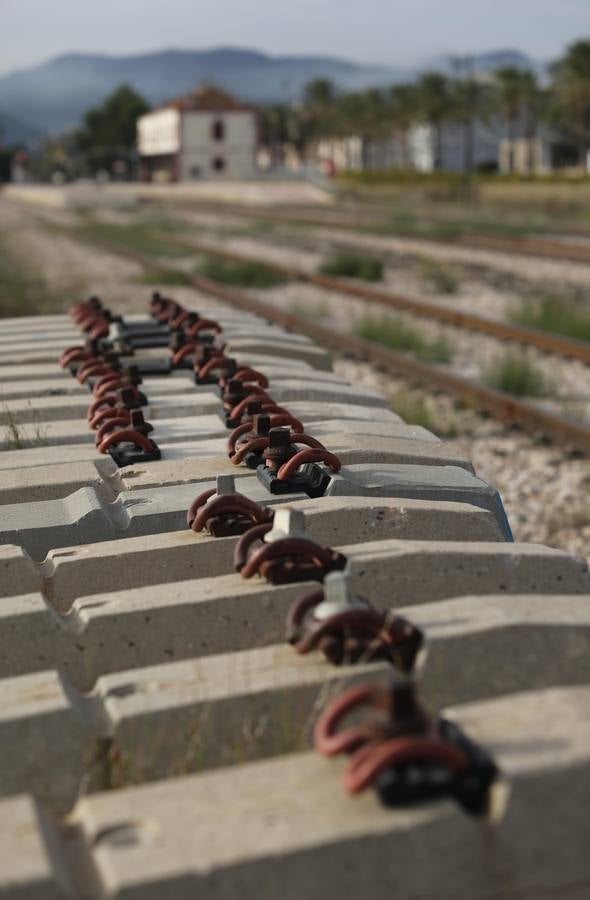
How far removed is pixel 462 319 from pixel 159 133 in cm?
13353

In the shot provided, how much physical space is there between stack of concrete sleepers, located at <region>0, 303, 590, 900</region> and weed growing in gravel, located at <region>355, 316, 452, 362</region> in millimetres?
7236

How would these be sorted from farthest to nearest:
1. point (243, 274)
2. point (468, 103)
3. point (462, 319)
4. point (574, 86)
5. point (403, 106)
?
1. point (403, 106)
2. point (468, 103)
3. point (574, 86)
4. point (243, 274)
5. point (462, 319)

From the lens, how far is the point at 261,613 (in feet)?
7.45

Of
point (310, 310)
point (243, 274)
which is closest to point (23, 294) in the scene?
point (243, 274)

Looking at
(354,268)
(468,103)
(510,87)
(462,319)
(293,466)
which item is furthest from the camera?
(510,87)

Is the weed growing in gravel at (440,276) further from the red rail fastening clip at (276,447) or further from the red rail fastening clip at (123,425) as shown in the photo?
the red rail fastening clip at (276,447)

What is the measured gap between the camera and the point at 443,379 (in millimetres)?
8906

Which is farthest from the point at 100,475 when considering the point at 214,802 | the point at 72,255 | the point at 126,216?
the point at 126,216

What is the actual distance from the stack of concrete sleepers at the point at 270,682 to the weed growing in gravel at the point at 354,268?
1483cm

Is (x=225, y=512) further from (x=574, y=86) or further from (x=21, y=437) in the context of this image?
(x=574, y=86)

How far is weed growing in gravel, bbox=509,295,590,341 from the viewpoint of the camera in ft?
38.0

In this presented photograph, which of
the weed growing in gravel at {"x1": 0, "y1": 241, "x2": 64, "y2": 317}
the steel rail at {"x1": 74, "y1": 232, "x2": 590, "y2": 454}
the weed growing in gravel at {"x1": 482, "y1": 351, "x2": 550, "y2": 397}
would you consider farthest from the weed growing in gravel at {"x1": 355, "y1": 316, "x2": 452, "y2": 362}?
the weed growing in gravel at {"x1": 0, "y1": 241, "x2": 64, "y2": 317}

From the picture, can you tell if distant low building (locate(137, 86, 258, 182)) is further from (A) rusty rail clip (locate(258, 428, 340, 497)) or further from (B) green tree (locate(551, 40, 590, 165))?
(A) rusty rail clip (locate(258, 428, 340, 497))

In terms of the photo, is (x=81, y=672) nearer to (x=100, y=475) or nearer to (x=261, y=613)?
(x=261, y=613)
